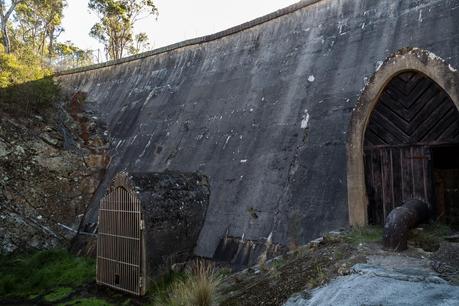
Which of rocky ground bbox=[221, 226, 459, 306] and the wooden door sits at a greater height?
the wooden door

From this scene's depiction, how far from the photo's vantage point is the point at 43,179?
10.9m

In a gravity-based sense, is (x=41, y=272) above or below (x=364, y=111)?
below

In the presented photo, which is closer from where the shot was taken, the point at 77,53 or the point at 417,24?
the point at 417,24

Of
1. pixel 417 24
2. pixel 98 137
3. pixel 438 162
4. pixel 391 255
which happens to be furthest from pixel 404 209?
pixel 98 137

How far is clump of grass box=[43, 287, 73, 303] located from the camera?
7.41m

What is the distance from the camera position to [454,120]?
194 inches

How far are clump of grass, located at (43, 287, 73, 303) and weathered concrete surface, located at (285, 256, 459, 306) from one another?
547cm

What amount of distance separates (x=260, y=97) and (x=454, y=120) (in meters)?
4.62

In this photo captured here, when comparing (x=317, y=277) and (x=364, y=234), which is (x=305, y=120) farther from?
(x=317, y=277)

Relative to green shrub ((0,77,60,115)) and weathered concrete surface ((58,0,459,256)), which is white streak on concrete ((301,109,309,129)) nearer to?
weathered concrete surface ((58,0,459,256))

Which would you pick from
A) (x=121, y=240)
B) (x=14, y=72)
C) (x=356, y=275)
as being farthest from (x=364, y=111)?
(x=14, y=72)

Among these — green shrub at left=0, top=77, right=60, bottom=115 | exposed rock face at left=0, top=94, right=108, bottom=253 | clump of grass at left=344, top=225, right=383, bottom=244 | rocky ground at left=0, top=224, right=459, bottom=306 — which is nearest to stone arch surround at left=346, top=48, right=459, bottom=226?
clump of grass at left=344, top=225, right=383, bottom=244

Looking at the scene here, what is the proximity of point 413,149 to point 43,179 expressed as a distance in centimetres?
940

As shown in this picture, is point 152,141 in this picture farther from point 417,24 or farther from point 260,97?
point 417,24
